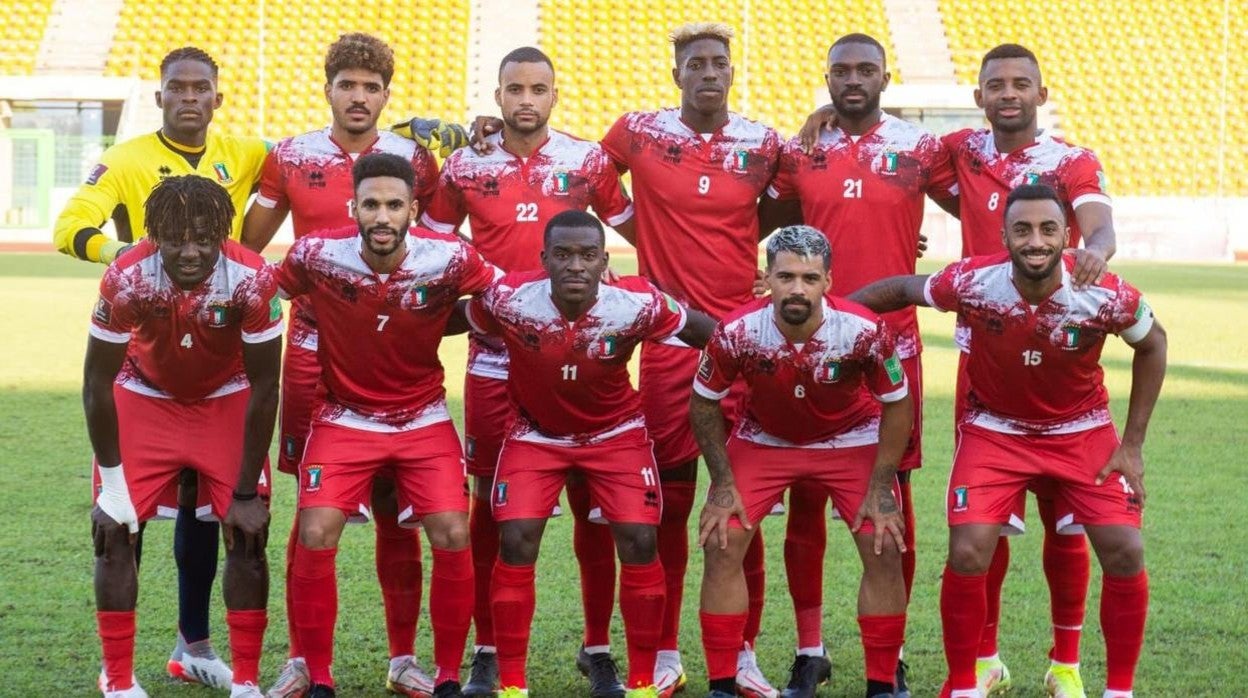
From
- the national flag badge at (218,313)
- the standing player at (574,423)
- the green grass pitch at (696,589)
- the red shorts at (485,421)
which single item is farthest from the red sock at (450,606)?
the national flag badge at (218,313)

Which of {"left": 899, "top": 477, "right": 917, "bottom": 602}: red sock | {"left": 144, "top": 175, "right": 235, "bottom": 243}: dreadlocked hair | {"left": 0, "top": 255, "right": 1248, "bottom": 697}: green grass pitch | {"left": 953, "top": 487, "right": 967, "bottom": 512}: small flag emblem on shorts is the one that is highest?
{"left": 144, "top": 175, "right": 235, "bottom": 243}: dreadlocked hair

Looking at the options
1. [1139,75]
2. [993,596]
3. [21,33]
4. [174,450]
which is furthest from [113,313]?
[1139,75]

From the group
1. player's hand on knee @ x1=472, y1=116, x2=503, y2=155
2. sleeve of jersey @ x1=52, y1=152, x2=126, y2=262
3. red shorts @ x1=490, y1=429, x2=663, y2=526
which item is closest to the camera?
red shorts @ x1=490, y1=429, x2=663, y2=526

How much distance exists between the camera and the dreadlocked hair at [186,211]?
450 centimetres

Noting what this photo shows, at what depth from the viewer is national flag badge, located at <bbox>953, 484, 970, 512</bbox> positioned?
465 centimetres

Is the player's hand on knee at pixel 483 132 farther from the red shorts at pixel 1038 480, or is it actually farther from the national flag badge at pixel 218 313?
the red shorts at pixel 1038 480

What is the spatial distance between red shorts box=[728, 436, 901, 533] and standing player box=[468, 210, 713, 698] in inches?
12.2

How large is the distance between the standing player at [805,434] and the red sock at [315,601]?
3.85 ft

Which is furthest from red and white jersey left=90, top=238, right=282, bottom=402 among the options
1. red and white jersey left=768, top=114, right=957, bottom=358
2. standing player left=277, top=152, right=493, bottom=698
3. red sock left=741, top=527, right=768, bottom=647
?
red and white jersey left=768, top=114, right=957, bottom=358

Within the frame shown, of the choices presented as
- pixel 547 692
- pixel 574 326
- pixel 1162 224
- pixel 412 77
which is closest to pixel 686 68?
pixel 574 326

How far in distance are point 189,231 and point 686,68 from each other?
183cm

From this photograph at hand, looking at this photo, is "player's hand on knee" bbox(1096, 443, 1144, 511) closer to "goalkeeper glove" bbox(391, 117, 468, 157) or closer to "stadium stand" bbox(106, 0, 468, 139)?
"goalkeeper glove" bbox(391, 117, 468, 157)

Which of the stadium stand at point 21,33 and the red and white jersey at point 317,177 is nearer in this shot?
the red and white jersey at point 317,177

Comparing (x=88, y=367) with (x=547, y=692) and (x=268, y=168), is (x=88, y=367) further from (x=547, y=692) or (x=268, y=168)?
(x=547, y=692)
